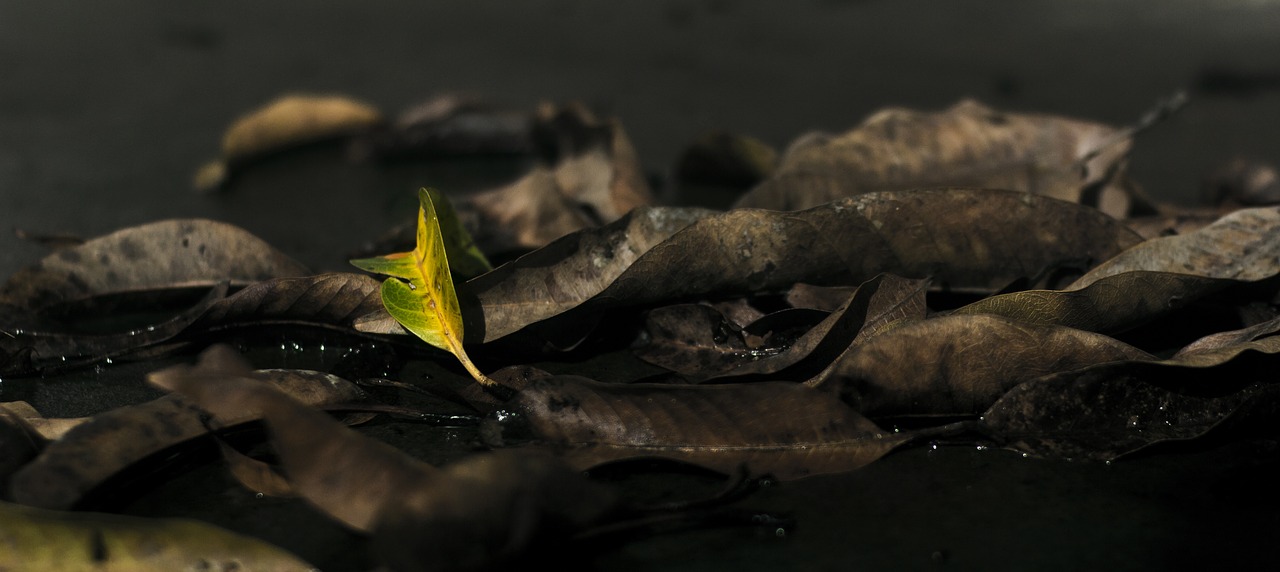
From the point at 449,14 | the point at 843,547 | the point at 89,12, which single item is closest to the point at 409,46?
the point at 449,14

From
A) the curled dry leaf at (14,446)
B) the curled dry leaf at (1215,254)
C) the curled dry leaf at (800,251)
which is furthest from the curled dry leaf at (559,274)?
the curled dry leaf at (1215,254)

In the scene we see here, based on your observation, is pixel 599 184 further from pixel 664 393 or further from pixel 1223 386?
pixel 1223 386

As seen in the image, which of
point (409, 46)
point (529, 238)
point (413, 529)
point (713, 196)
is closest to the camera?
point (413, 529)

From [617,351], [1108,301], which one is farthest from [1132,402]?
[617,351]

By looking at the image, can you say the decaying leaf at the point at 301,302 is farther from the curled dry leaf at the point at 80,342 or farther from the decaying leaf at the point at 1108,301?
the decaying leaf at the point at 1108,301

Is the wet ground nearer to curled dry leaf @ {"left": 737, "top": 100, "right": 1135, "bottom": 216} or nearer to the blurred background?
the blurred background

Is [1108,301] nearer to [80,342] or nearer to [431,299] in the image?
[431,299]
